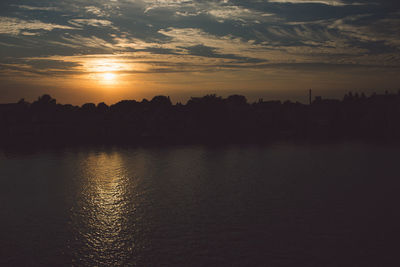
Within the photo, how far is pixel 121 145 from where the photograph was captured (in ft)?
440

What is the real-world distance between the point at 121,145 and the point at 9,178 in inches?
2467

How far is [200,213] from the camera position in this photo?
4638 centimetres

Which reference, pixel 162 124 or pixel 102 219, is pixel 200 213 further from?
pixel 162 124

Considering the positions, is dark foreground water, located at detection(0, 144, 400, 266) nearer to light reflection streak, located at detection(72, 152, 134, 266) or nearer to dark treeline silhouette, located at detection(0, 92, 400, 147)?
light reflection streak, located at detection(72, 152, 134, 266)

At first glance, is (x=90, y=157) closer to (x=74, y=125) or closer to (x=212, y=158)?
(x=212, y=158)

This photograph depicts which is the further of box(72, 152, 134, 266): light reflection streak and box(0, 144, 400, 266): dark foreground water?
box(72, 152, 134, 266): light reflection streak

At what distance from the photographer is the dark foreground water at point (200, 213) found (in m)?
33.3

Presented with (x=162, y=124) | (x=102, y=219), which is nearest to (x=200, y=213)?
(x=102, y=219)

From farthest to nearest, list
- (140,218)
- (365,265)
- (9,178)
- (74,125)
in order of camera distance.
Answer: (74,125), (9,178), (140,218), (365,265)

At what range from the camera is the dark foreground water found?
109ft

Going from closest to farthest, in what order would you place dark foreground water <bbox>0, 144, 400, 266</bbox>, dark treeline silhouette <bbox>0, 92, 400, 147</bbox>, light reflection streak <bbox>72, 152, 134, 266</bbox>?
dark foreground water <bbox>0, 144, 400, 266</bbox>, light reflection streak <bbox>72, 152, 134, 266</bbox>, dark treeline silhouette <bbox>0, 92, 400, 147</bbox>

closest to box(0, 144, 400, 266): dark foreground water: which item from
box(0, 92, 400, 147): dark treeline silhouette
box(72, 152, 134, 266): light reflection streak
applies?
box(72, 152, 134, 266): light reflection streak

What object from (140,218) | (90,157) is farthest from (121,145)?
(140,218)

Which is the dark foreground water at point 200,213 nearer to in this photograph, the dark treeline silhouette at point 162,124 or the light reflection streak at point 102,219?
the light reflection streak at point 102,219
